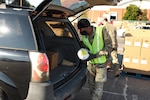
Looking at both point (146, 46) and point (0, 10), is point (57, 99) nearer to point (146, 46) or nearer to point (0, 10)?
point (0, 10)

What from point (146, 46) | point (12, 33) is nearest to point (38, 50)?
point (12, 33)

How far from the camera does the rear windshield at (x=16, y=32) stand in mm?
2959

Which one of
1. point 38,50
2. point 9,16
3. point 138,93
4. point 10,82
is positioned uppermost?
point 9,16

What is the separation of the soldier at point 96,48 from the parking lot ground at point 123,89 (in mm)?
843

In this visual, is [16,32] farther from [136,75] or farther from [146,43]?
[136,75]

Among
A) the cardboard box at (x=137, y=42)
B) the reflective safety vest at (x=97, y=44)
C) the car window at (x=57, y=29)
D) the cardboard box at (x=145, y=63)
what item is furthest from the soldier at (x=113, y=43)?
the reflective safety vest at (x=97, y=44)

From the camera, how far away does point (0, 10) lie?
3.11 m

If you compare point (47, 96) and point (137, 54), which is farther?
point (137, 54)

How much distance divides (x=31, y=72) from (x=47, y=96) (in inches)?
13.9

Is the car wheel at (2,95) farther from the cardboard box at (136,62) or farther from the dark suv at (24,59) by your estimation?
the cardboard box at (136,62)

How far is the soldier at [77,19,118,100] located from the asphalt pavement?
84 cm

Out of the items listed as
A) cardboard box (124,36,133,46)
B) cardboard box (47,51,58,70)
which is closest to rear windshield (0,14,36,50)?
cardboard box (47,51,58,70)

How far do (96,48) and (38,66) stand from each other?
4.20 ft

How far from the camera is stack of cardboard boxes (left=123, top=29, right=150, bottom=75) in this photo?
19.8 feet
